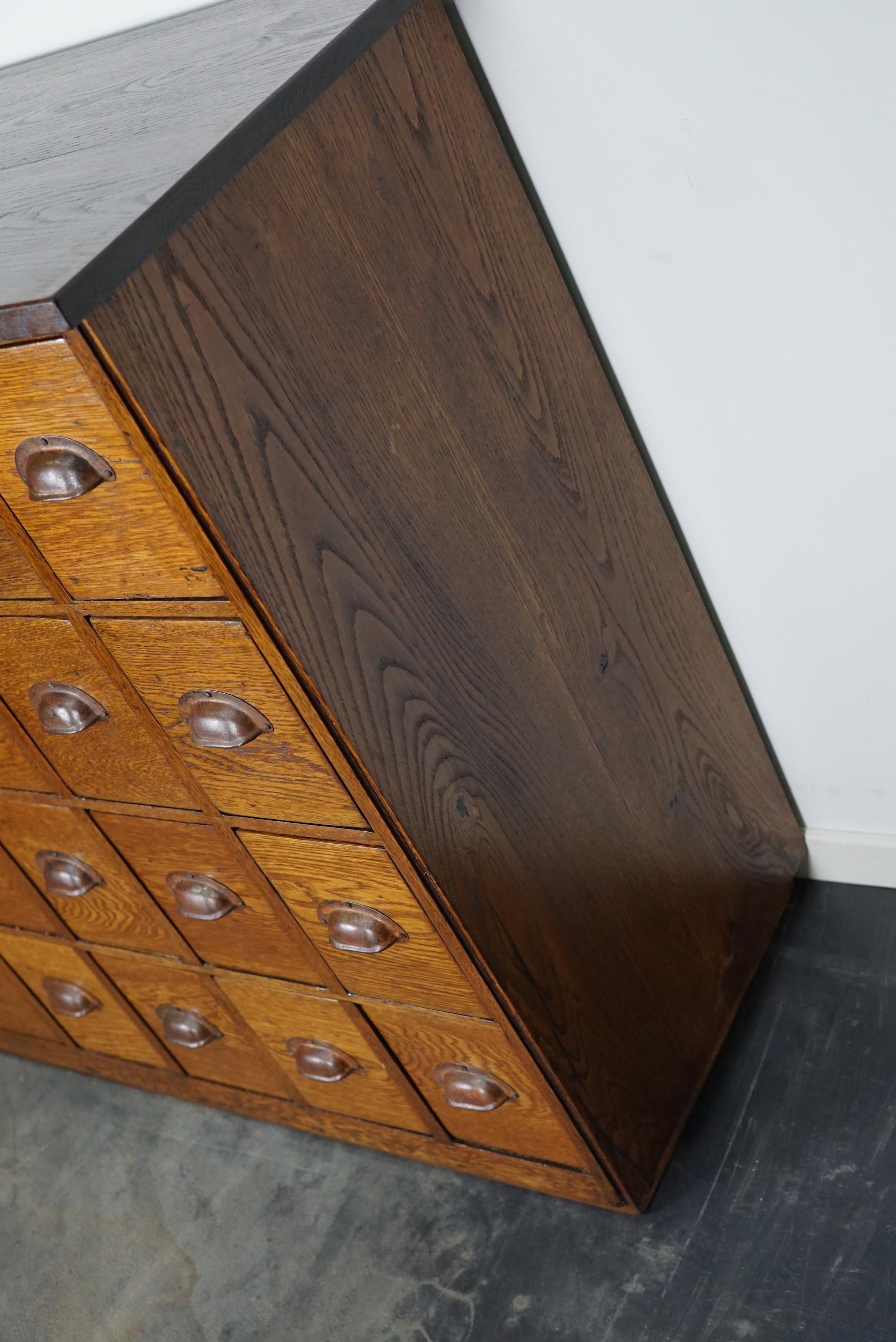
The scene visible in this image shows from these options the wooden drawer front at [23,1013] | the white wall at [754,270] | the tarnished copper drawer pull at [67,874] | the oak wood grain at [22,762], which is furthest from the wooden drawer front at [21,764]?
the white wall at [754,270]

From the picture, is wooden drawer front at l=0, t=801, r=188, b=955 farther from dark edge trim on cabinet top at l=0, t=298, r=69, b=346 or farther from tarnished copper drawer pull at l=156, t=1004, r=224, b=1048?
dark edge trim on cabinet top at l=0, t=298, r=69, b=346

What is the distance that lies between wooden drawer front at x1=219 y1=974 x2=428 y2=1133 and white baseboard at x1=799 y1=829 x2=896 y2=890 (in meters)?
0.63

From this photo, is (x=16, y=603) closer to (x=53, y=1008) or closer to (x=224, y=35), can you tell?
(x=224, y=35)

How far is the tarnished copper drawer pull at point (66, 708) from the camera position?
3.80ft

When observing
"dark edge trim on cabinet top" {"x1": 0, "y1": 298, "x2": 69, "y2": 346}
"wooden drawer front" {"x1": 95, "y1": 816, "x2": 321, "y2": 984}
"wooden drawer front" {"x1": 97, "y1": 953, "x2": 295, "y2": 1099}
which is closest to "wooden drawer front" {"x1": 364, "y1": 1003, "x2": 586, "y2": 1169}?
"wooden drawer front" {"x1": 95, "y1": 816, "x2": 321, "y2": 984}

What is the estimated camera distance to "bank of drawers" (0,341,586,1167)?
0.94 metres

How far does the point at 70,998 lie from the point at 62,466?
1027mm

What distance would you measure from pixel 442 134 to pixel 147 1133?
1407 mm

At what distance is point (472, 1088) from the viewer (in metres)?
1.29

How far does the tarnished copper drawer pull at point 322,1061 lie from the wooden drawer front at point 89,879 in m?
0.18

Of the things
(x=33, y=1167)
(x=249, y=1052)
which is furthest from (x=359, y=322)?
(x=33, y=1167)

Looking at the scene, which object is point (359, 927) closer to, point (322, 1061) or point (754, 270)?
point (322, 1061)

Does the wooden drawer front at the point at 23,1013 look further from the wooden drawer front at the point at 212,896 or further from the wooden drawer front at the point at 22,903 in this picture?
the wooden drawer front at the point at 212,896

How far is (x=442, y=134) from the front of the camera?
43.8 inches
